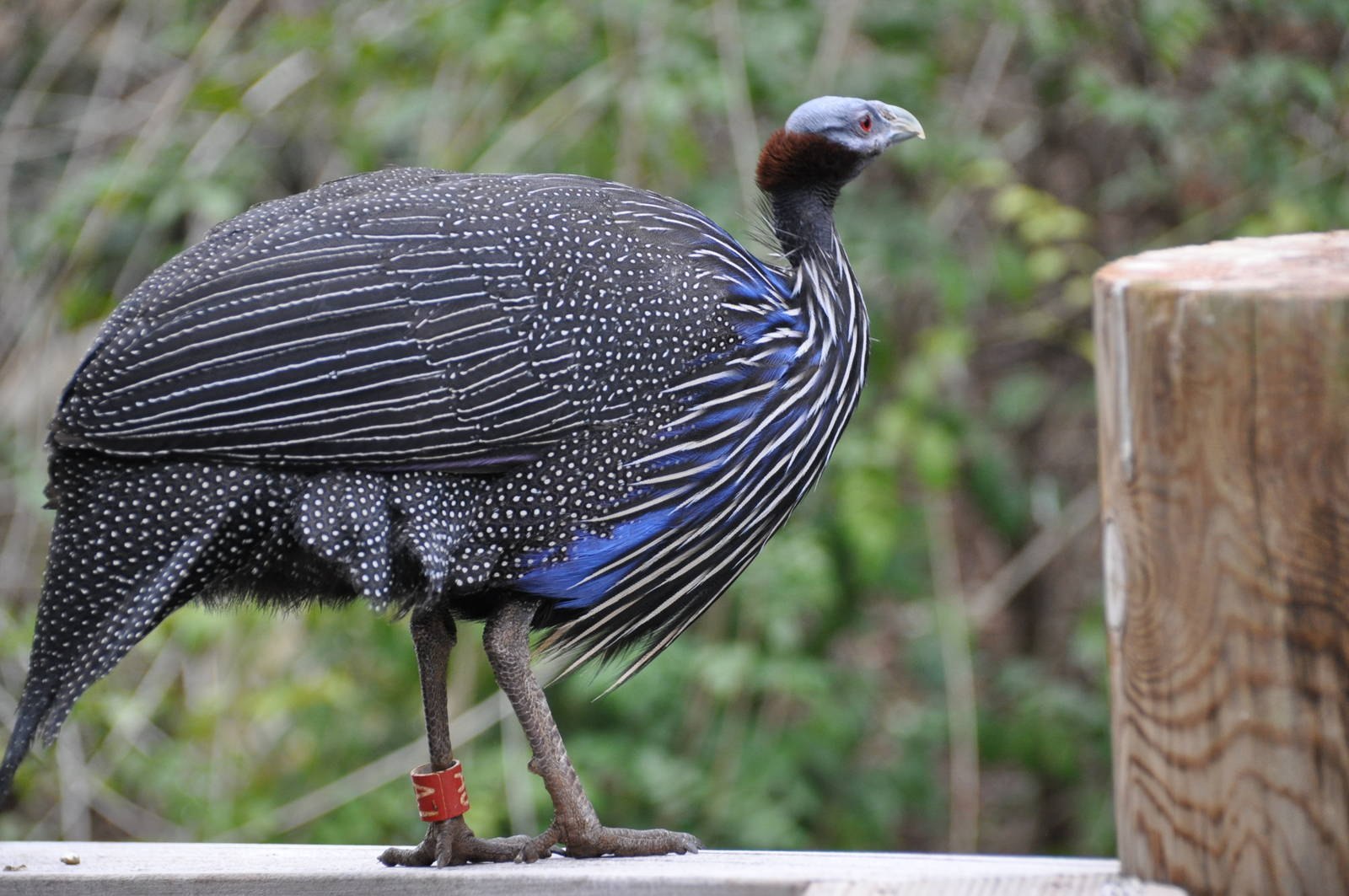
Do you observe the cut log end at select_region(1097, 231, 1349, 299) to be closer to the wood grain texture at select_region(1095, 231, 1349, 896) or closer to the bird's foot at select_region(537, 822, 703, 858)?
the wood grain texture at select_region(1095, 231, 1349, 896)

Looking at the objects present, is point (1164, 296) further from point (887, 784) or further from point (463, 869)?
point (887, 784)

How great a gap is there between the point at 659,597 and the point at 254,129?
2.49 m

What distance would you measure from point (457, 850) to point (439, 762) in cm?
12

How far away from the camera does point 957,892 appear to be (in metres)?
1.54

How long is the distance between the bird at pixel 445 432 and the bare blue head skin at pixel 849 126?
24cm

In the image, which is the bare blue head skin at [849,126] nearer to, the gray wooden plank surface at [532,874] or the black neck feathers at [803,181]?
the black neck feathers at [803,181]

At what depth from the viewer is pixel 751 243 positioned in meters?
3.91

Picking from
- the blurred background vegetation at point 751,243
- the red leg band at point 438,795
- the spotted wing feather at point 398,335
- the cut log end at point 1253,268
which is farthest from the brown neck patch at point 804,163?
the blurred background vegetation at point 751,243

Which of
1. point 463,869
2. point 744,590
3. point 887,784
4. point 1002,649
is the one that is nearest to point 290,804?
point 744,590

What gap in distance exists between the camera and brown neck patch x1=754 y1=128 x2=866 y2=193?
7.79 feet

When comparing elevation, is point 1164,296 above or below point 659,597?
above

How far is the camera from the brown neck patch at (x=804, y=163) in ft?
7.79

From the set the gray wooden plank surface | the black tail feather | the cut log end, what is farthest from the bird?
the cut log end

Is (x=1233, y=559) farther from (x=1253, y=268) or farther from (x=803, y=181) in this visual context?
(x=803, y=181)
